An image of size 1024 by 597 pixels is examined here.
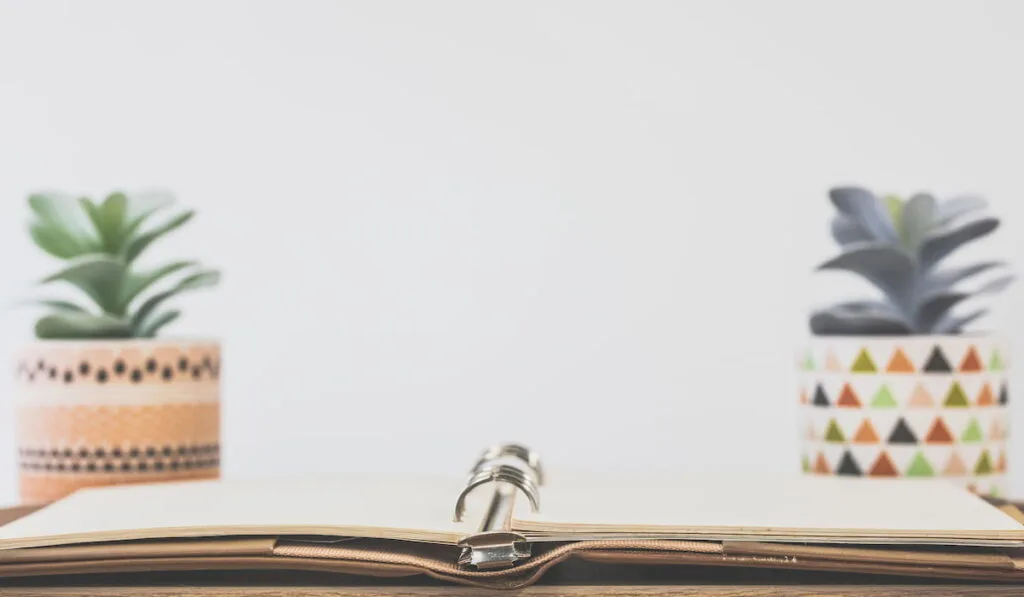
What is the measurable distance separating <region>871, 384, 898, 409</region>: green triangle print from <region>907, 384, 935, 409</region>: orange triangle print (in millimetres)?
12

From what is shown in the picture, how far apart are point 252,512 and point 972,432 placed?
0.49m

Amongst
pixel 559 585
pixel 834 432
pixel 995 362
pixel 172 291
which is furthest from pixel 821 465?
pixel 172 291

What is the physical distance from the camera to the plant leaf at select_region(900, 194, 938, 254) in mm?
768

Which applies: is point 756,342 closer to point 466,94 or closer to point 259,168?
point 466,94

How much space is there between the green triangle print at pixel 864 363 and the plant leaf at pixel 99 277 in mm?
532

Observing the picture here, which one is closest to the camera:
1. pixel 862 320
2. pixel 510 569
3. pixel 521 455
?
pixel 510 569

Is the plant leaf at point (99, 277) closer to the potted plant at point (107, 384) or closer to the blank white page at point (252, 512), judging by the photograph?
the potted plant at point (107, 384)

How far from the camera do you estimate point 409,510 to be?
1.77 feet

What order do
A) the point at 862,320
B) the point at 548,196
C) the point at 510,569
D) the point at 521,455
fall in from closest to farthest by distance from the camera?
the point at 510,569 → the point at 521,455 → the point at 862,320 → the point at 548,196

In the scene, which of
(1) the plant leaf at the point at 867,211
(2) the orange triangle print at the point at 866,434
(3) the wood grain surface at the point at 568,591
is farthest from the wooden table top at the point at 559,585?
(1) the plant leaf at the point at 867,211

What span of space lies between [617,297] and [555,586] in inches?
23.4

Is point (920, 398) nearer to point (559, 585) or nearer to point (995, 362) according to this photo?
point (995, 362)

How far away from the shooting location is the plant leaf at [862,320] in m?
0.75

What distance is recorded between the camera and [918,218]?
77cm
